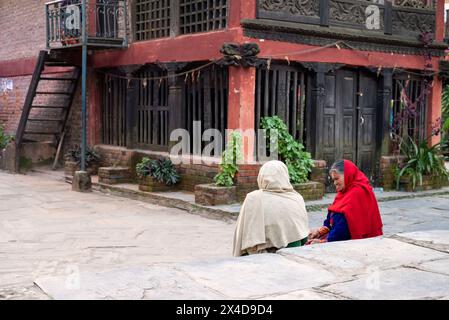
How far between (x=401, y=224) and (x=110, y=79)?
7.72 metres

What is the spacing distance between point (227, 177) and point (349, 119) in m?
3.24

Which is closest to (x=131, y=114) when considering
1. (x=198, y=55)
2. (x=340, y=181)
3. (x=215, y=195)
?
(x=198, y=55)

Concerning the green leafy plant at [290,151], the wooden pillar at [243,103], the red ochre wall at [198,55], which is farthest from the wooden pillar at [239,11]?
the green leafy plant at [290,151]

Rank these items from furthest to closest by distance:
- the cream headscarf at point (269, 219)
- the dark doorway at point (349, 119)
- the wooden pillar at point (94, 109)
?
the wooden pillar at point (94, 109) < the dark doorway at point (349, 119) < the cream headscarf at point (269, 219)

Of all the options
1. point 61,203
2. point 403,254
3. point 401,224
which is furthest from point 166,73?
point 403,254

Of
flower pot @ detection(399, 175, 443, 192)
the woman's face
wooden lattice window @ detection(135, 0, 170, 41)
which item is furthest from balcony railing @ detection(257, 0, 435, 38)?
the woman's face

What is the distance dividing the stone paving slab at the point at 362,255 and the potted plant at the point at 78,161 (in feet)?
34.1

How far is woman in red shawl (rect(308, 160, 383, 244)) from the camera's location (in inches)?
222

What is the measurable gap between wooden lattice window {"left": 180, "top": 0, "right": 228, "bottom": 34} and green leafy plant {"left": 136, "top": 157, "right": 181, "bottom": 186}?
254 centimetres

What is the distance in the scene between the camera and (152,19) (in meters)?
12.7

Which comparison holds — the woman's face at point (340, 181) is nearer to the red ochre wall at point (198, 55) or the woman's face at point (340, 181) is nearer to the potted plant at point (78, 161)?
the red ochre wall at point (198, 55)

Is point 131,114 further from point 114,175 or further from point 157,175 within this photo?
point 157,175

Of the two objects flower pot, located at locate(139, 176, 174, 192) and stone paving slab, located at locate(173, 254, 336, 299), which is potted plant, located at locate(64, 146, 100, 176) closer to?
flower pot, located at locate(139, 176, 174, 192)

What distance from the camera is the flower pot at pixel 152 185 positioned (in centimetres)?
1177
